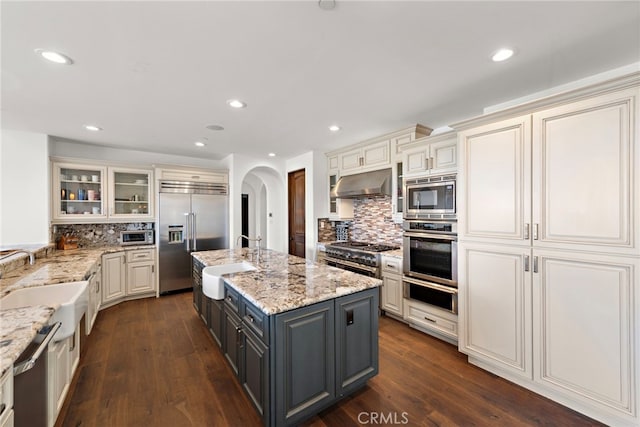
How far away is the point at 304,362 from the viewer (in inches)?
66.0

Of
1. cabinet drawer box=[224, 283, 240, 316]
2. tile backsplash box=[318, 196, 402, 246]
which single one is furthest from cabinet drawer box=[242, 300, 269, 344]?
tile backsplash box=[318, 196, 402, 246]

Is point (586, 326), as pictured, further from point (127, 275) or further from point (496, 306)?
point (127, 275)

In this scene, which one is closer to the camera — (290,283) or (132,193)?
(290,283)

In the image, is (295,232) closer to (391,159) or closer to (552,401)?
(391,159)

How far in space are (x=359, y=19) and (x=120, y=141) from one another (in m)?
4.12

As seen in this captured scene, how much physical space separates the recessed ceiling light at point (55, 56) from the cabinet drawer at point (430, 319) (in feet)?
12.4

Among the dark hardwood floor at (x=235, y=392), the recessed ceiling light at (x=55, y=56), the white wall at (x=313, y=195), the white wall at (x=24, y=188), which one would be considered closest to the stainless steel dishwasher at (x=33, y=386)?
the dark hardwood floor at (x=235, y=392)

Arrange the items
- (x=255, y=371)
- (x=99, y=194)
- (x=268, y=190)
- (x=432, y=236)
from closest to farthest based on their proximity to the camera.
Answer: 1. (x=255, y=371)
2. (x=432, y=236)
3. (x=99, y=194)
4. (x=268, y=190)

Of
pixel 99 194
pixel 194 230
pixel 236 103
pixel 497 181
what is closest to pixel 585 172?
pixel 497 181

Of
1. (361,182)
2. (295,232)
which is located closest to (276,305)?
(361,182)

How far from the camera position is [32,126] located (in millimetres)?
3207

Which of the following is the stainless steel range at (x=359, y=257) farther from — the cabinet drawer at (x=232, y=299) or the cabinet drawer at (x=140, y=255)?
the cabinet drawer at (x=140, y=255)

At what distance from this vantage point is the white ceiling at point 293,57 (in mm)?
1402

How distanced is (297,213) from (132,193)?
2.89m
